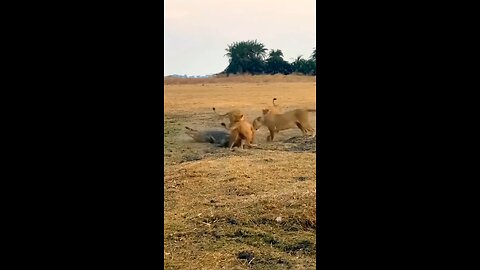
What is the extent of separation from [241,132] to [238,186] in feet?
0.51

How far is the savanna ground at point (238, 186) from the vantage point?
119 cm

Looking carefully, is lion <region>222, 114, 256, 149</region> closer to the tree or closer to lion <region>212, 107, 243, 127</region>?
lion <region>212, 107, 243, 127</region>

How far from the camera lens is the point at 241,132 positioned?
1377 millimetres

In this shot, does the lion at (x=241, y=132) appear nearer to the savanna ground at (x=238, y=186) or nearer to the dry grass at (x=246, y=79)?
the savanna ground at (x=238, y=186)

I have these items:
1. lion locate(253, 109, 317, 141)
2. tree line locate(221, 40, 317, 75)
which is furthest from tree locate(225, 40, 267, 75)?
lion locate(253, 109, 317, 141)

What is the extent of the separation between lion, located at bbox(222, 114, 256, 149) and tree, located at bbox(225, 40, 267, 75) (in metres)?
0.19

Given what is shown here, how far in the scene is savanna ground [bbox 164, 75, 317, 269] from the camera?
119 centimetres

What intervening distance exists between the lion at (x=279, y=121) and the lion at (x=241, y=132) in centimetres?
2

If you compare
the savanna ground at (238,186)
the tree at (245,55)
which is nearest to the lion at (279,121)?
the savanna ground at (238,186)
